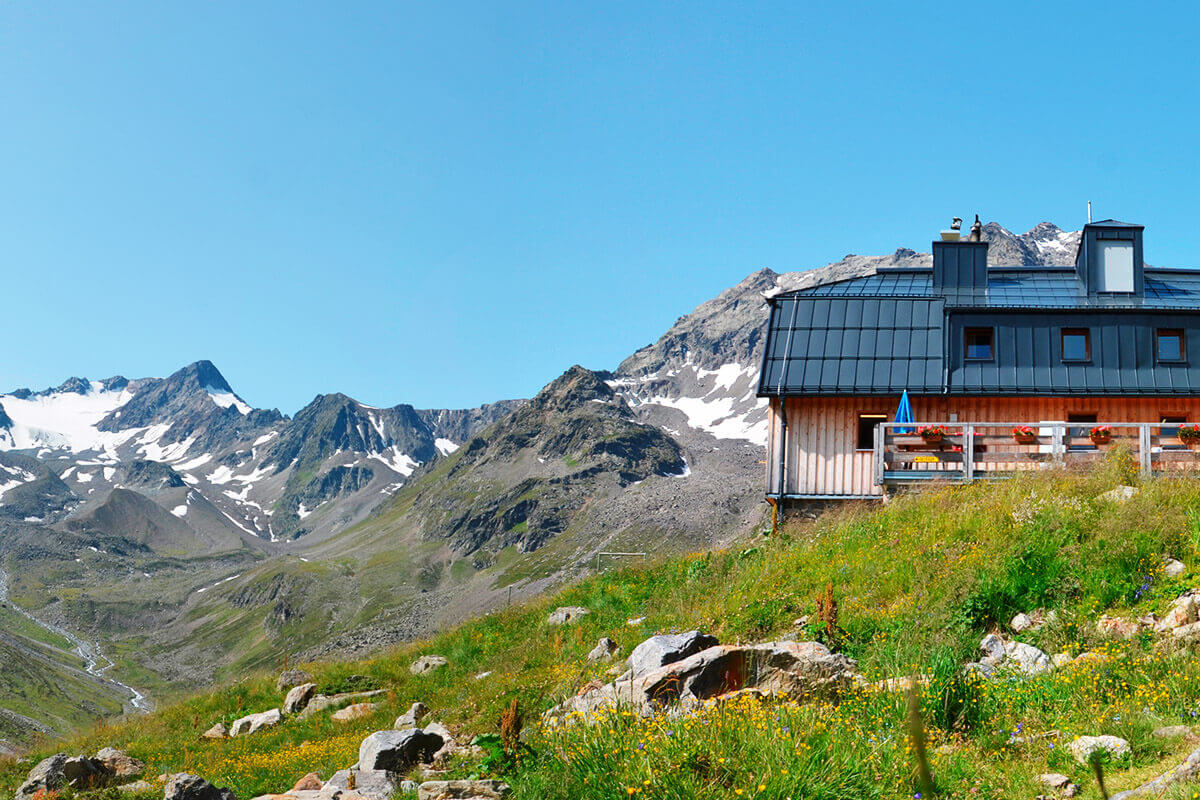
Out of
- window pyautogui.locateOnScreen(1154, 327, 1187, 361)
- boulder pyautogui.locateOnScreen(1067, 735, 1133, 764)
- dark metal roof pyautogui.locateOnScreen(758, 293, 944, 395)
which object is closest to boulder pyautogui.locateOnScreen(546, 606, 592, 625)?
dark metal roof pyautogui.locateOnScreen(758, 293, 944, 395)

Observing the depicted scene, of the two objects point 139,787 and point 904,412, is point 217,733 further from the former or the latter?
point 904,412

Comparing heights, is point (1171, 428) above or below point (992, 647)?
above

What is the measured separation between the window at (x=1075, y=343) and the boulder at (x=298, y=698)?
2128cm

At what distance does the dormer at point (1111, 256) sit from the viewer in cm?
2747

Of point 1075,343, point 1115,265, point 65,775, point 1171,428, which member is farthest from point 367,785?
point 1115,265

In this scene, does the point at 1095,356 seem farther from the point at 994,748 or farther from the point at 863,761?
the point at 863,761

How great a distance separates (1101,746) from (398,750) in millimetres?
9207

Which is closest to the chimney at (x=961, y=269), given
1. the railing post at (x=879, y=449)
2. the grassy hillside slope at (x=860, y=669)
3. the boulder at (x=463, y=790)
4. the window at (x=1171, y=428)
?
the window at (x=1171, y=428)

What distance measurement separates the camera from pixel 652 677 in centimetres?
1162

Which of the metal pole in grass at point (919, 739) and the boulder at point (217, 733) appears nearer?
the metal pole in grass at point (919, 739)

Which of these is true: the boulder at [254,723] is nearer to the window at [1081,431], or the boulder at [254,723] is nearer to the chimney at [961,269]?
the window at [1081,431]

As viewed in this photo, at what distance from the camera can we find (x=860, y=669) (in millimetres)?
11789

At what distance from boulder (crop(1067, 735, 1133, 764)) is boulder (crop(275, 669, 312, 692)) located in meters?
19.2

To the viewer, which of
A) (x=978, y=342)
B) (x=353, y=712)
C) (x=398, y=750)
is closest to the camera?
(x=398, y=750)
